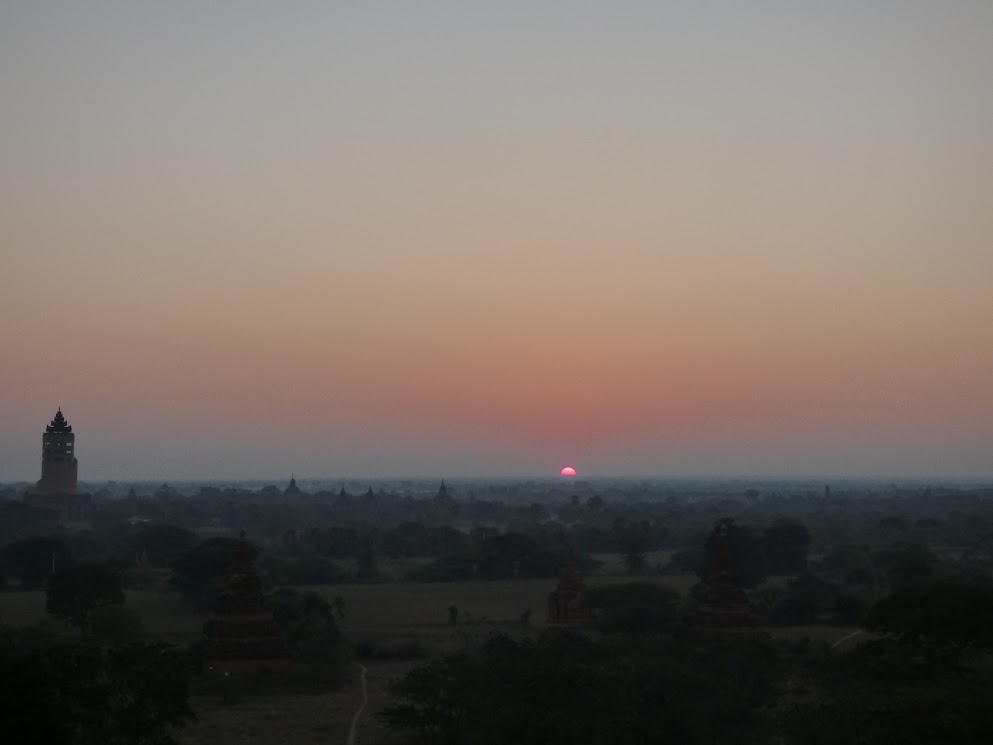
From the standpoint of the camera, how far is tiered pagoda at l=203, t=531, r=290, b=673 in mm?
36812

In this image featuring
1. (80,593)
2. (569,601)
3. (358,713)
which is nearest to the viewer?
(358,713)

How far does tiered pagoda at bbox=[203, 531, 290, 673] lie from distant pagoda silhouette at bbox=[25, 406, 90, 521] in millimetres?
66793

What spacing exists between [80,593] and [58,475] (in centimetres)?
5896

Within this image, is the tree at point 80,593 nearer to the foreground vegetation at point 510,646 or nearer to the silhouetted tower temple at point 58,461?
the foreground vegetation at point 510,646

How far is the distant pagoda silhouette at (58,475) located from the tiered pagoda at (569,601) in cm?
6021

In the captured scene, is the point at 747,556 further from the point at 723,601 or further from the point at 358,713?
the point at 358,713

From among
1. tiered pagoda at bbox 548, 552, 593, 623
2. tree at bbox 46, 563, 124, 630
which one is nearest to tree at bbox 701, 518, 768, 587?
tiered pagoda at bbox 548, 552, 593, 623

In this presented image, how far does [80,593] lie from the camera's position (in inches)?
1913

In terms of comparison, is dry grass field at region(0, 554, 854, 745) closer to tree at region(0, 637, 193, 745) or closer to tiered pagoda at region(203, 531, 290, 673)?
tiered pagoda at region(203, 531, 290, 673)

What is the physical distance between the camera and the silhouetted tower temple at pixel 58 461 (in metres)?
99.3

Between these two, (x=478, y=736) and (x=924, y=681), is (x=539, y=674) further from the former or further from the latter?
(x=924, y=681)

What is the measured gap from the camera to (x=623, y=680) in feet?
88.0

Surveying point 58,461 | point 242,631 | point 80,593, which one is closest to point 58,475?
point 58,461

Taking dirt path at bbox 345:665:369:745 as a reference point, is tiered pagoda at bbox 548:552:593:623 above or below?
above
